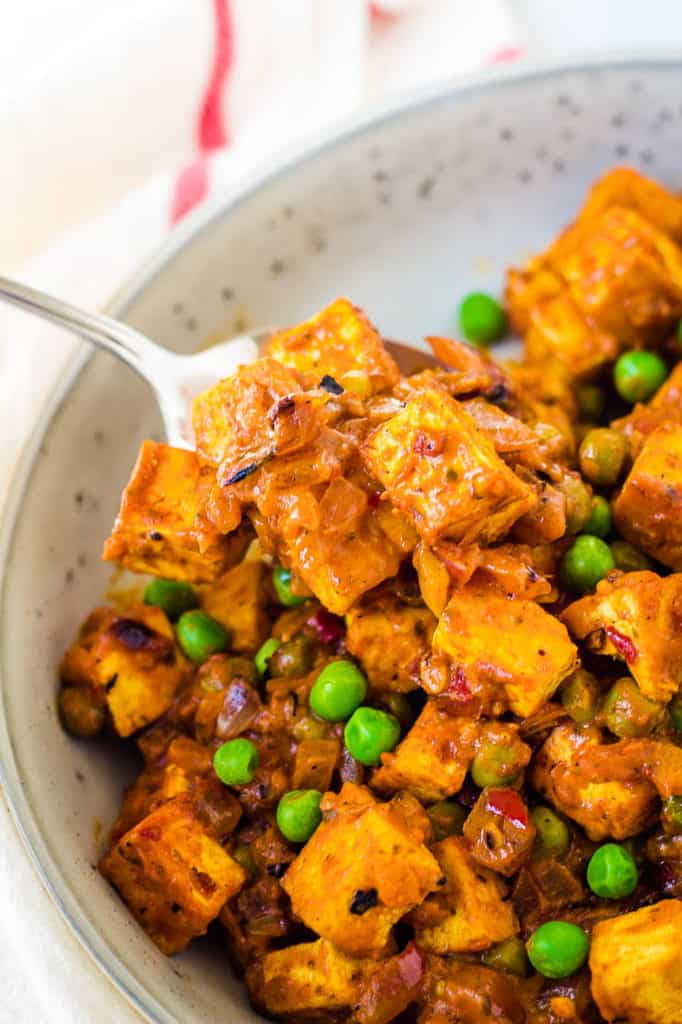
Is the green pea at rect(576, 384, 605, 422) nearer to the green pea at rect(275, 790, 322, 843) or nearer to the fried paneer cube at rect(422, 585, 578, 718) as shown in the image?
the fried paneer cube at rect(422, 585, 578, 718)

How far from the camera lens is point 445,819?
3.13 m

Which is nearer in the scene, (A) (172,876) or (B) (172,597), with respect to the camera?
(A) (172,876)

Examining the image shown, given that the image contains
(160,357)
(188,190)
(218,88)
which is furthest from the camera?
(218,88)

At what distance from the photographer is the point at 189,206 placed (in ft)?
15.0

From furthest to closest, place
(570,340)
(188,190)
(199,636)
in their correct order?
(188,190)
(570,340)
(199,636)

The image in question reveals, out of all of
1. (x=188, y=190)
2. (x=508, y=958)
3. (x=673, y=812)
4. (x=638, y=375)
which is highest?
(x=188, y=190)

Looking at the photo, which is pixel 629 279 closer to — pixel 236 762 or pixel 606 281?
pixel 606 281

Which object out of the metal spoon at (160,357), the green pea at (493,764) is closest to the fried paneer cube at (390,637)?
the green pea at (493,764)

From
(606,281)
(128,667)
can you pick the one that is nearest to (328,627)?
(128,667)

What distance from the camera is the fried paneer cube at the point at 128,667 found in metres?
3.40

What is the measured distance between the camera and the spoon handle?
3553 mm

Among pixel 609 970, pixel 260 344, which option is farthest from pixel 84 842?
pixel 260 344

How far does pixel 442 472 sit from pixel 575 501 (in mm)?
603

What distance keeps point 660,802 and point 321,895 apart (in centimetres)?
96
